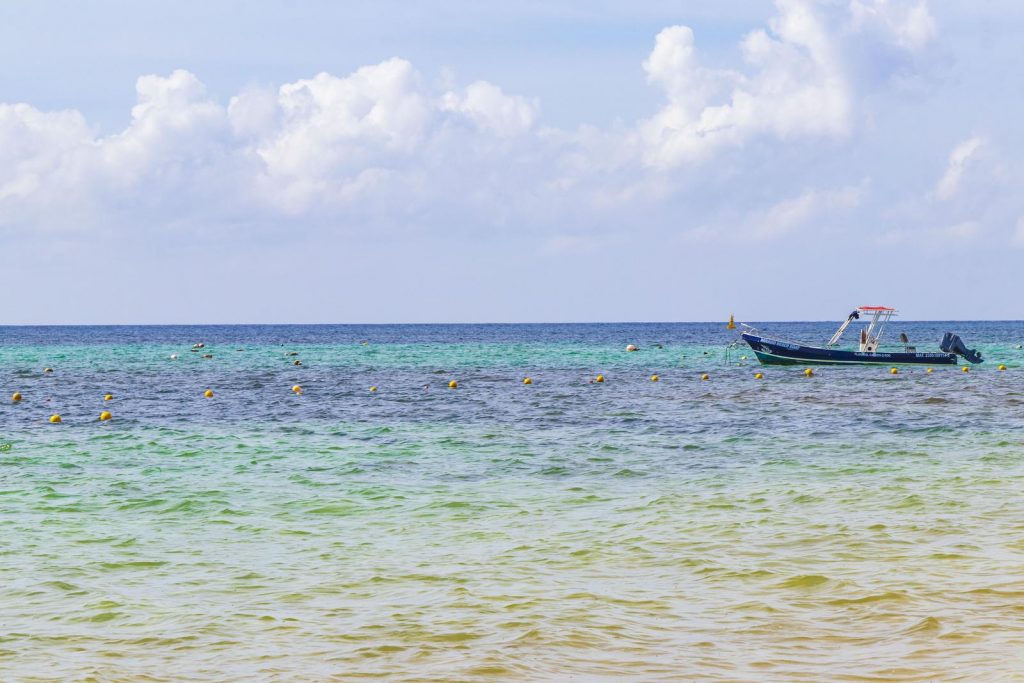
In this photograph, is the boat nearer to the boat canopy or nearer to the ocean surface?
the boat canopy

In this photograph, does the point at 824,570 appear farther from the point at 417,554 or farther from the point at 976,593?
the point at 417,554

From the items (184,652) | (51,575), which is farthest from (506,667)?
(51,575)

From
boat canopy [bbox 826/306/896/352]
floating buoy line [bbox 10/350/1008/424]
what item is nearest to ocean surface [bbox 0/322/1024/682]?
floating buoy line [bbox 10/350/1008/424]

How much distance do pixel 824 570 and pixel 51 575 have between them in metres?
8.79

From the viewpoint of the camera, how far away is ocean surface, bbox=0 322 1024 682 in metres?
8.88

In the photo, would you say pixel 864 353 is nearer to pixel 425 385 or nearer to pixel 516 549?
pixel 425 385

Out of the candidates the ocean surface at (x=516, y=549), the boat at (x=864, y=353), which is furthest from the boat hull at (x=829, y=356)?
the ocean surface at (x=516, y=549)

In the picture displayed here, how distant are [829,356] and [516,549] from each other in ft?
150

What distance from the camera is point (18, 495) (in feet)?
56.6

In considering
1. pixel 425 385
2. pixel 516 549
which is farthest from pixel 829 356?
pixel 516 549

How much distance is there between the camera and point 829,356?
2185 inches

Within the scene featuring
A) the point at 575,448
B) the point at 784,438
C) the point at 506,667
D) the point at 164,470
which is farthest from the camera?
the point at 784,438

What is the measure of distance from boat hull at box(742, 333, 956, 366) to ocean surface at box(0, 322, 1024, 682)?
26208 mm

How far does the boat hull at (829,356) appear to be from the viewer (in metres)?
55.1
